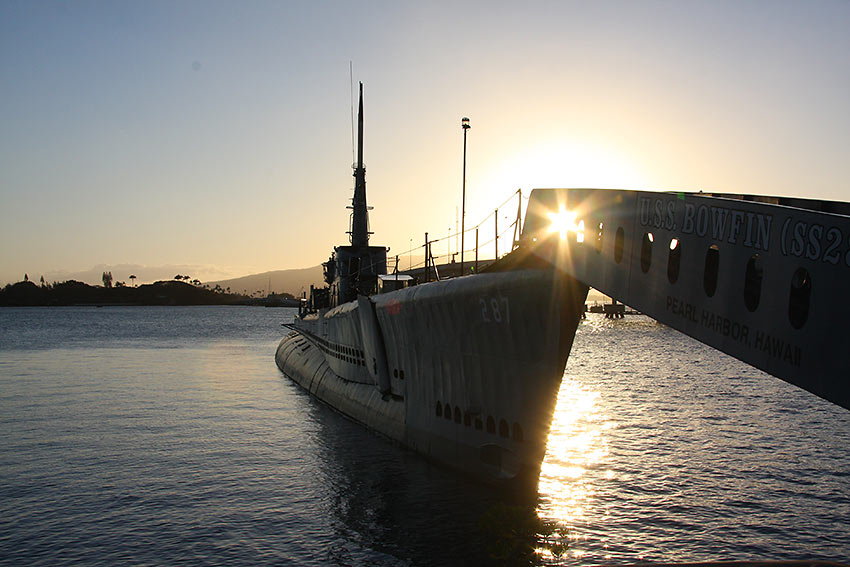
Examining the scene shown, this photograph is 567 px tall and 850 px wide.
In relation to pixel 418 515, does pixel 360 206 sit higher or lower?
higher

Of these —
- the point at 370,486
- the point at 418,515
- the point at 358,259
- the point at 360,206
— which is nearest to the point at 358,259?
the point at 358,259

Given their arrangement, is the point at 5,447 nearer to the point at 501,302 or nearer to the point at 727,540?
→ the point at 501,302

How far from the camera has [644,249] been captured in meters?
10.8

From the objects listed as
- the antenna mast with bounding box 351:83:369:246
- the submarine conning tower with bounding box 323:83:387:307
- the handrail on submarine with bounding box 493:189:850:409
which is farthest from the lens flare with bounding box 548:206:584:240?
the antenna mast with bounding box 351:83:369:246

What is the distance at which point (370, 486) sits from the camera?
61.3 ft

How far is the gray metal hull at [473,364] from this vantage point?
15.4 meters

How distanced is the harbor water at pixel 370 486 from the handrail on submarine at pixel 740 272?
6.03 meters

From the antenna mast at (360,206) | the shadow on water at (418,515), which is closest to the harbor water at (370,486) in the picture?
the shadow on water at (418,515)

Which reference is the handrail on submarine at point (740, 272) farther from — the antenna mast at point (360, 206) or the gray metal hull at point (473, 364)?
the antenna mast at point (360, 206)

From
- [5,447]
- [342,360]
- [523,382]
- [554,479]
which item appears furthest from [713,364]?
[5,447]

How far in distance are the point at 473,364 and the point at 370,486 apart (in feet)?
14.3

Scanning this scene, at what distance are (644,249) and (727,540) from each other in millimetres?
7583

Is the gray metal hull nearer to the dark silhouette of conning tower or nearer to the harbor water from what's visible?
the harbor water

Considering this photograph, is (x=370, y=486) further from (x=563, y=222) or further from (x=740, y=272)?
(x=740, y=272)
